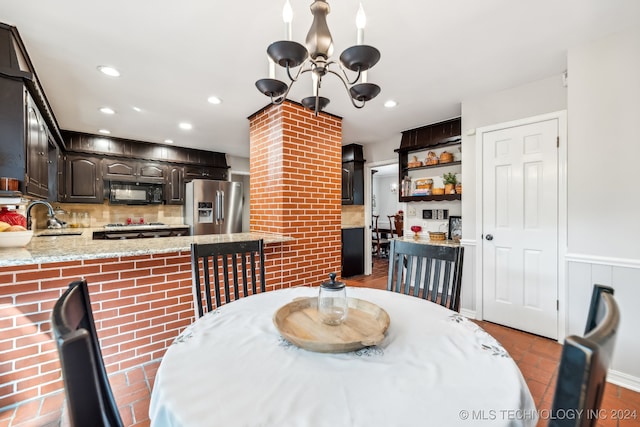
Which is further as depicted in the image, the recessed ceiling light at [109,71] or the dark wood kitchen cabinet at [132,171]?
the dark wood kitchen cabinet at [132,171]

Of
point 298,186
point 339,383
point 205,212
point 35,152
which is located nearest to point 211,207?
point 205,212

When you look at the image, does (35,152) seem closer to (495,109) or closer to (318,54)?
(318,54)

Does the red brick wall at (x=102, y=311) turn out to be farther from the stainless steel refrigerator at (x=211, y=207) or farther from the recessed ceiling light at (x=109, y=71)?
the stainless steel refrigerator at (x=211, y=207)

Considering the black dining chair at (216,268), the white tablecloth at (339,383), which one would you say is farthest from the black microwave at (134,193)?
the white tablecloth at (339,383)

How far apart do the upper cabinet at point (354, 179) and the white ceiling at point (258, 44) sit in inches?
65.7

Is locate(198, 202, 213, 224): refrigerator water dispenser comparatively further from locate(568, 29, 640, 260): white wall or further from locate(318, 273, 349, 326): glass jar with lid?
locate(568, 29, 640, 260): white wall

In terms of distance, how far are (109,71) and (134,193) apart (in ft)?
8.99

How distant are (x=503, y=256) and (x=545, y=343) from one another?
30.7 inches

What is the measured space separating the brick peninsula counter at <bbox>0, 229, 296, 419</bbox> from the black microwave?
269 centimetres

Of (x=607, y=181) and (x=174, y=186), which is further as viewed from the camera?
(x=174, y=186)

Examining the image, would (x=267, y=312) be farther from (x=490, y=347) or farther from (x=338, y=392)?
(x=490, y=347)

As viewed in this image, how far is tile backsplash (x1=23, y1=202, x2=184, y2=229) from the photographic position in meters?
4.27

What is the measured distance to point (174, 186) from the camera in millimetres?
4816

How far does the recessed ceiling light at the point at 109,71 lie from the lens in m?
2.25
